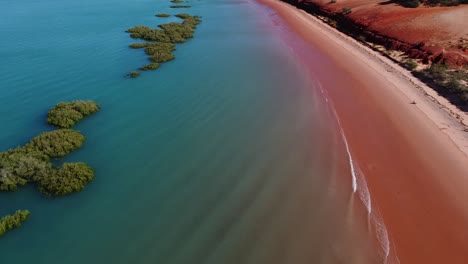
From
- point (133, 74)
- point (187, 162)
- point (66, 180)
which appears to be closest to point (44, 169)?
point (66, 180)

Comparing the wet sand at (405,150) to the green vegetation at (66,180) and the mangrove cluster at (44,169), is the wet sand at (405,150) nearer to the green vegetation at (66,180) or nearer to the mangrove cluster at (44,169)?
the green vegetation at (66,180)

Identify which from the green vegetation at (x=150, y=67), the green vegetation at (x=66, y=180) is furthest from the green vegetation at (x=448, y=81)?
the green vegetation at (x=66, y=180)

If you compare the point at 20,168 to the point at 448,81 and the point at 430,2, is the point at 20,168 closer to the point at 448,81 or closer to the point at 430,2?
the point at 448,81

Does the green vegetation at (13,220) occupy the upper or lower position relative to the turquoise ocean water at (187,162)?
lower

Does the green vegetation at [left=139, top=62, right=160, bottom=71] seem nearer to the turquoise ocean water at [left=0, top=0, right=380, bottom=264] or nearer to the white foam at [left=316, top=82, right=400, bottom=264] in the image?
the turquoise ocean water at [left=0, top=0, right=380, bottom=264]

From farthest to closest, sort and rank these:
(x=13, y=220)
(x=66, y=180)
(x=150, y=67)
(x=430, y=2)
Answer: (x=430, y=2)
(x=150, y=67)
(x=66, y=180)
(x=13, y=220)

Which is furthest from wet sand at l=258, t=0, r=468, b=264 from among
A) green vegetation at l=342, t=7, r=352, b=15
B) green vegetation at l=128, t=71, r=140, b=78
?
green vegetation at l=342, t=7, r=352, b=15

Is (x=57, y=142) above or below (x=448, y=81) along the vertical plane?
below

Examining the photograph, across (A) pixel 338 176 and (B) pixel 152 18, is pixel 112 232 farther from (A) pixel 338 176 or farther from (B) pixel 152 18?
(B) pixel 152 18
